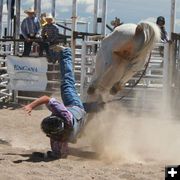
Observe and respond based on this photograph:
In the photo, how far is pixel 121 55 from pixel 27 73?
15.0ft

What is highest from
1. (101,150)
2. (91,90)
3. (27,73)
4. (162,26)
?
(162,26)

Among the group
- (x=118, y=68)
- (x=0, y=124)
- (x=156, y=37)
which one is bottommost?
(x=0, y=124)

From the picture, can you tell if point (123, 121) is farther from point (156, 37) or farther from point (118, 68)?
point (156, 37)

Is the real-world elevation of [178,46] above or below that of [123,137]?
above

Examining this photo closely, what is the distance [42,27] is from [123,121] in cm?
428

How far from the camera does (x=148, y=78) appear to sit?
1030cm

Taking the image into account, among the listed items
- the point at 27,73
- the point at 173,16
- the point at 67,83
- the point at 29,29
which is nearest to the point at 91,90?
the point at 67,83

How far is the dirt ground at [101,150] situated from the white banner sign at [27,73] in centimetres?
215

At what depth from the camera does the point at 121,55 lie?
22.0 ft

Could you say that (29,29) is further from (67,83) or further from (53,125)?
(53,125)

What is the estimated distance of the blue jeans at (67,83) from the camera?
6164mm

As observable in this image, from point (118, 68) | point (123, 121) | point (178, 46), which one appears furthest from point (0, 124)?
point (178, 46)

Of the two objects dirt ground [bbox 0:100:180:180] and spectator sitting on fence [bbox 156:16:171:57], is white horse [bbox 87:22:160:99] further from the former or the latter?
spectator sitting on fence [bbox 156:16:171:57]

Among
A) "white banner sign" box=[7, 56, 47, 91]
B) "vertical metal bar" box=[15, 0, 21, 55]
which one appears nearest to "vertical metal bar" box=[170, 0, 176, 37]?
"white banner sign" box=[7, 56, 47, 91]
